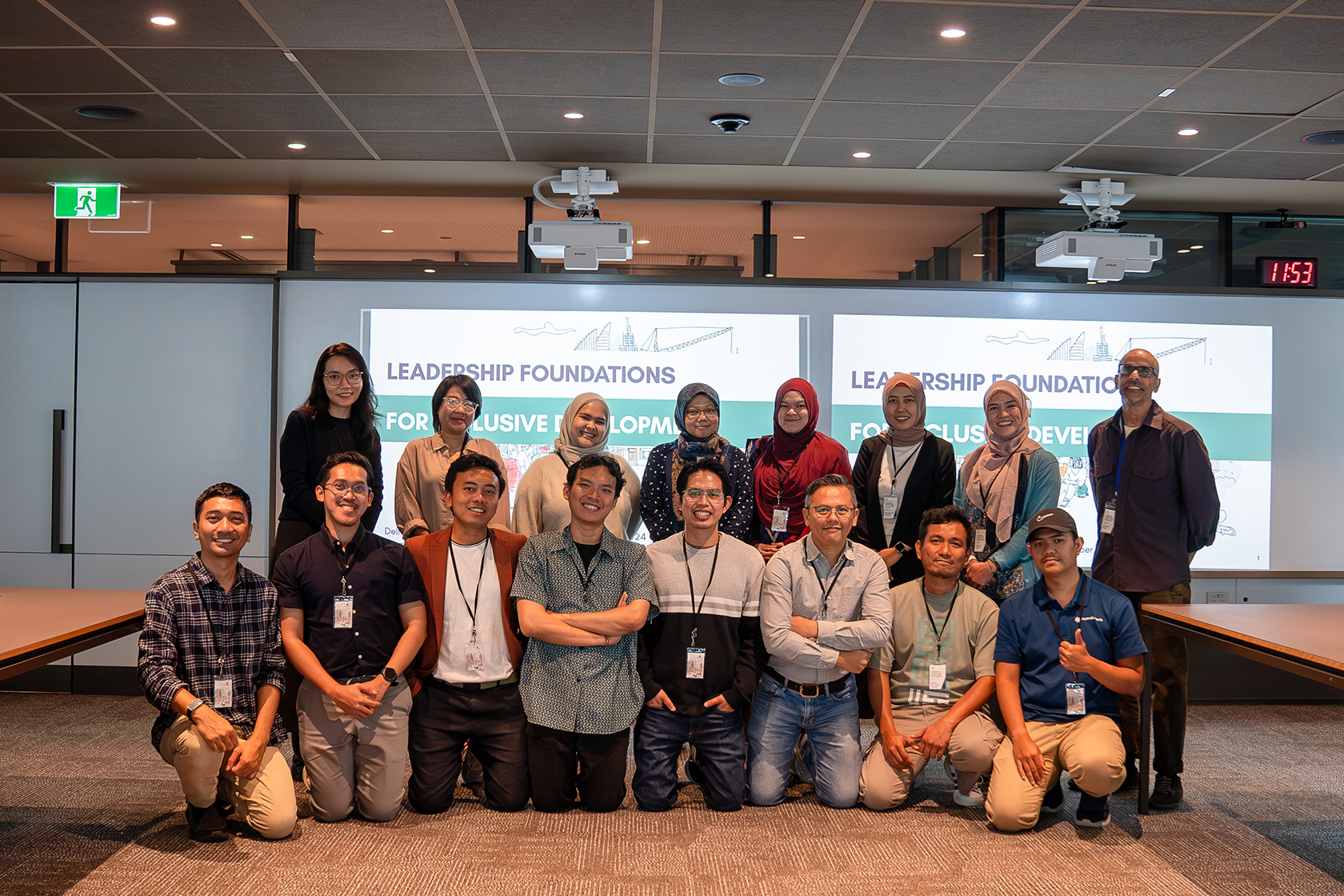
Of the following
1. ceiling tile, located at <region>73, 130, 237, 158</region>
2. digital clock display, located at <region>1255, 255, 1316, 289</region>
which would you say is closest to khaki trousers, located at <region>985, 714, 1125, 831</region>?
digital clock display, located at <region>1255, 255, 1316, 289</region>

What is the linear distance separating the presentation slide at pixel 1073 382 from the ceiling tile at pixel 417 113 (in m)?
2.43

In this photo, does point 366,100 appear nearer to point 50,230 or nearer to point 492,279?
point 492,279

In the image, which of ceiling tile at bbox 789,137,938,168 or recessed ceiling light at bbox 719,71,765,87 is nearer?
recessed ceiling light at bbox 719,71,765,87

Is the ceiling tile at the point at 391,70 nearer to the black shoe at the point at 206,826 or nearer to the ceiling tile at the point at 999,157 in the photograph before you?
the ceiling tile at the point at 999,157

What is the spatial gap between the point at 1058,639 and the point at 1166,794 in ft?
2.78

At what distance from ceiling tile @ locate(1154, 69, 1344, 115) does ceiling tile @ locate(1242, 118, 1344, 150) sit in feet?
0.63

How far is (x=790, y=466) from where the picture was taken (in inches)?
169

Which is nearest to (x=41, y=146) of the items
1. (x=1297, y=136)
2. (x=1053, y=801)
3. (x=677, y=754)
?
(x=677, y=754)

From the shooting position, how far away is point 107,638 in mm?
3096

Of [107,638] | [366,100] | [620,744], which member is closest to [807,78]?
[366,100]

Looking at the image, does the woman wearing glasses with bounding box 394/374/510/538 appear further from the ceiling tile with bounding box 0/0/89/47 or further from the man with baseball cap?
the man with baseball cap

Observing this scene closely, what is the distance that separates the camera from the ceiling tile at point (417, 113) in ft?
14.4

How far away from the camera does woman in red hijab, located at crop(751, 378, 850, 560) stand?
4.23 m

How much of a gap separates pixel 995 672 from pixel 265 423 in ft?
14.3
